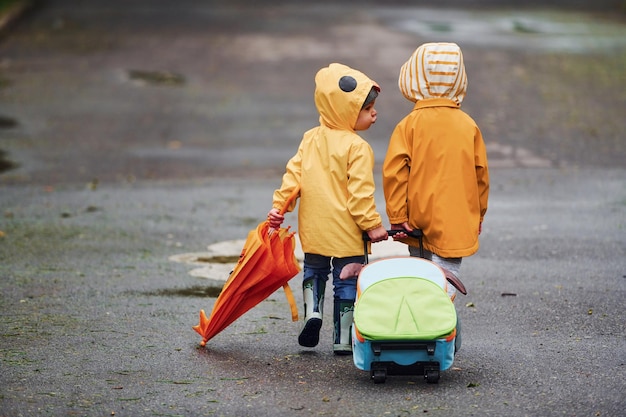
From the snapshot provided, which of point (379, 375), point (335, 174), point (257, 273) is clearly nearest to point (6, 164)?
point (257, 273)

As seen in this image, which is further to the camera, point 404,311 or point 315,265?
Answer: point 315,265

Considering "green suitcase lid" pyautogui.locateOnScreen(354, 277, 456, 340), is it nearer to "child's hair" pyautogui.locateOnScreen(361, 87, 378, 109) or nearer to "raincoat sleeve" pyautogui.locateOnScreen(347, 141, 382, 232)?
"raincoat sleeve" pyautogui.locateOnScreen(347, 141, 382, 232)

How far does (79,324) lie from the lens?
20.6 feet

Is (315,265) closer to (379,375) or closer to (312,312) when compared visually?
(312,312)

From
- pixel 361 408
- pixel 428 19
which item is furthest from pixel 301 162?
pixel 428 19

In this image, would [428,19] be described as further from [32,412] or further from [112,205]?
[32,412]

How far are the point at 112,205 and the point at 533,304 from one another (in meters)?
4.80

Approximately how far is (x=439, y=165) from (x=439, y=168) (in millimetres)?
16

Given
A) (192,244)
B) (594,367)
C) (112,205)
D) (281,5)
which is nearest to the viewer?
(594,367)

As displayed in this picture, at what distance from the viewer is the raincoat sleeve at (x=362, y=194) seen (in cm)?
543

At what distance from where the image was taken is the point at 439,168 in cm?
543

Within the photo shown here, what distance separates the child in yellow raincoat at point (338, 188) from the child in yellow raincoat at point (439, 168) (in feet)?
0.52

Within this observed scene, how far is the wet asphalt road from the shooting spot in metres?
5.12

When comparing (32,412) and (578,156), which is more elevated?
(32,412)
